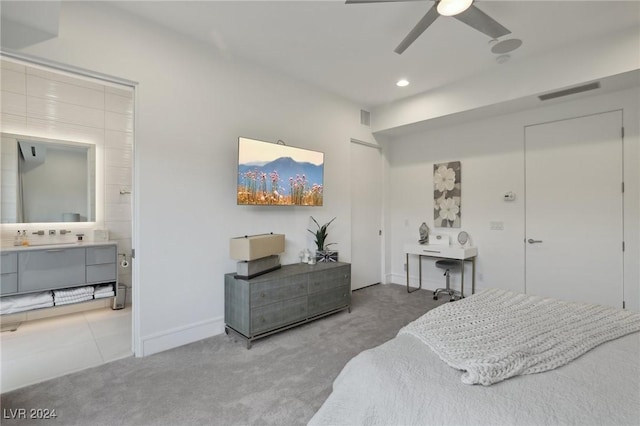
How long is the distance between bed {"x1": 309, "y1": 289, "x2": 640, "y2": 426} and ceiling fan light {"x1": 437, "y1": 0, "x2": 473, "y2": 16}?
1.96 meters

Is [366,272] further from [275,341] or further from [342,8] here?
[342,8]

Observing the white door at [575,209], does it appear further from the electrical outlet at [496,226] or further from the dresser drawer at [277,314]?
the dresser drawer at [277,314]

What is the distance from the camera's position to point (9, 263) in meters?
2.96

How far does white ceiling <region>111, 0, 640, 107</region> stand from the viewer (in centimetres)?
239

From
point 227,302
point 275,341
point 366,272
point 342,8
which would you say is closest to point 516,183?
point 366,272

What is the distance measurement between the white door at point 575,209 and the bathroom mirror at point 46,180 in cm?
561

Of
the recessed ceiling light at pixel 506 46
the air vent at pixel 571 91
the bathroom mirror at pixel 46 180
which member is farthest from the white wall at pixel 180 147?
the air vent at pixel 571 91

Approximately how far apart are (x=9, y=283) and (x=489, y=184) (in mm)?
5683

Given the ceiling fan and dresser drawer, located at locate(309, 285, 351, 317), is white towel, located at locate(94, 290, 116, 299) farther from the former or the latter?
the ceiling fan

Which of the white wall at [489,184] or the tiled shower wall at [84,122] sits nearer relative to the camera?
the white wall at [489,184]

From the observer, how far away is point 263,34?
2754mm

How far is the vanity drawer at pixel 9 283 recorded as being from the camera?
9.60 ft

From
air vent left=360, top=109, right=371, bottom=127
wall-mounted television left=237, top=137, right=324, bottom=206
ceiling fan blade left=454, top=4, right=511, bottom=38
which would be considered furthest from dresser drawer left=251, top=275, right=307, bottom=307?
air vent left=360, top=109, right=371, bottom=127

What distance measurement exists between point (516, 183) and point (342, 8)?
305cm
